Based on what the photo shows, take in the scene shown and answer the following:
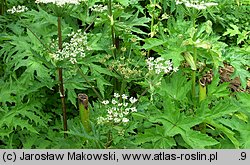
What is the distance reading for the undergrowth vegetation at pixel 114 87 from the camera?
10.1 feet

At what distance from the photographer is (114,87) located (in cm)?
386

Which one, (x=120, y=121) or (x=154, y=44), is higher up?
(x=154, y=44)

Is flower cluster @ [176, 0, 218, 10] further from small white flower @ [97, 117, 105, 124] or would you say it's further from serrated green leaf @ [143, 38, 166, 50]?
small white flower @ [97, 117, 105, 124]

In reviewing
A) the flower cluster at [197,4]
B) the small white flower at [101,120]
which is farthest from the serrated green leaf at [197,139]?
the flower cluster at [197,4]

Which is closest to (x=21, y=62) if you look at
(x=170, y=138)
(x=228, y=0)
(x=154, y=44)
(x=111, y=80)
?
(x=111, y=80)

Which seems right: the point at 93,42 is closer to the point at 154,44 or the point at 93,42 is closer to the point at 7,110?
the point at 154,44

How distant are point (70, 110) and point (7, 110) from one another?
0.56 metres

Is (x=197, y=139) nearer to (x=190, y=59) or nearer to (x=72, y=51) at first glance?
(x=190, y=59)

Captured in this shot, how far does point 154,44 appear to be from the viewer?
3.59m

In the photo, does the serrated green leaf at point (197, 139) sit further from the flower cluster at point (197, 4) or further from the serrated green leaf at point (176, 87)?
the flower cluster at point (197, 4)

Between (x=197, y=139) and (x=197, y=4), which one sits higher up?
(x=197, y=4)

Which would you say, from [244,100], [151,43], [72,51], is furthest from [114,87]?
[244,100]

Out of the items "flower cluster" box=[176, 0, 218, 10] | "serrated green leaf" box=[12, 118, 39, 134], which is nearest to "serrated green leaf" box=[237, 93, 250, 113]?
"flower cluster" box=[176, 0, 218, 10]

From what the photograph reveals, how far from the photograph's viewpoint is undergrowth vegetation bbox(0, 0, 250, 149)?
10.1ft
